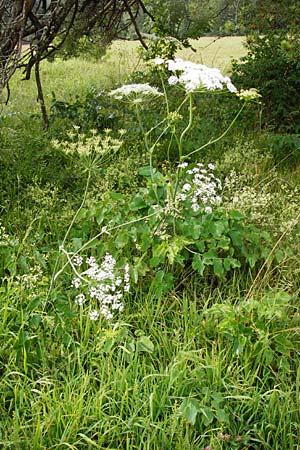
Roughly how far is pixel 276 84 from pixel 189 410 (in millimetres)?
4618

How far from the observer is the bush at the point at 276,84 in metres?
5.86

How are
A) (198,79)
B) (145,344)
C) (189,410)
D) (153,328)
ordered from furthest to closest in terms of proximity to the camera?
1. (153,328)
2. (198,79)
3. (145,344)
4. (189,410)

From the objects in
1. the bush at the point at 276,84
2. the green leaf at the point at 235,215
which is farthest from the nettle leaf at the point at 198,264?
the bush at the point at 276,84

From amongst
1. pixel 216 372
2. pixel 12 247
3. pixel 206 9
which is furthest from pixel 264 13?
pixel 216 372

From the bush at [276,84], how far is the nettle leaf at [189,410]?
406 cm

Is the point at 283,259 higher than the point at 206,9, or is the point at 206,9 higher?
the point at 206,9

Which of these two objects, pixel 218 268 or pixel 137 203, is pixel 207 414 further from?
pixel 137 203

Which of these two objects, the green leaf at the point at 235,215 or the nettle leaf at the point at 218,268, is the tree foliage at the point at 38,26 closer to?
the green leaf at the point at 235,215

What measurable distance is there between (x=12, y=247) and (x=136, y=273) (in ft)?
2.75

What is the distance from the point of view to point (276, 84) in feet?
19.6

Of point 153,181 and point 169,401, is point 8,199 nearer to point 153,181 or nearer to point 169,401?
point 153,181

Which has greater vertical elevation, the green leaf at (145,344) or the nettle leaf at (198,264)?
the nettle leaf at (198,264)

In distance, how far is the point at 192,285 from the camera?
122 inches

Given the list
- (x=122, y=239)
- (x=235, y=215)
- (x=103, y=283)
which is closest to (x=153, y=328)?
(x=103, y=283)
